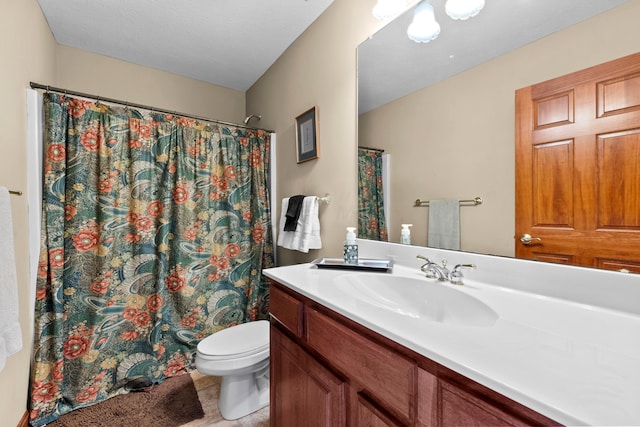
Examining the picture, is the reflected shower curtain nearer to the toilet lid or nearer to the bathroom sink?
the bathroom sink

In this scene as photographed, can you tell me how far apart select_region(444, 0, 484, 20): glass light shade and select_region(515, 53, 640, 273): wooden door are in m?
0.39

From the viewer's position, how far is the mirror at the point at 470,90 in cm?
78

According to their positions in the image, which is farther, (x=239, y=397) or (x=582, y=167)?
(x=239, y=397)

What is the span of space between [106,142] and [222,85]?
1321mm

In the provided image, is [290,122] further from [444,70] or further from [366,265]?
[366,265]

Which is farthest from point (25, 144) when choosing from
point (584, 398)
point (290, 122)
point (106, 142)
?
point (584, 398)

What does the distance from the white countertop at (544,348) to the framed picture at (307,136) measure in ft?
3.69

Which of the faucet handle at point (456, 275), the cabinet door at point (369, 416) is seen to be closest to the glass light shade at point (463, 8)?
the faucet handle at point (456, 275)

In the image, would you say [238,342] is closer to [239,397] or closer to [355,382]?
[239,397]

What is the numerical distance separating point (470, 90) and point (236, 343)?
66.2 inches

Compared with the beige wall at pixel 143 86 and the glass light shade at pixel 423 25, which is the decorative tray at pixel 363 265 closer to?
the glass light shade at pixel 423 25

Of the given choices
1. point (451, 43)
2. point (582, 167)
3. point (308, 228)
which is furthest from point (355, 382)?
point (451, 43)

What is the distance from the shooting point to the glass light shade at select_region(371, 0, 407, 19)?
1209mm

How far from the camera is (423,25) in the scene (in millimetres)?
1183
